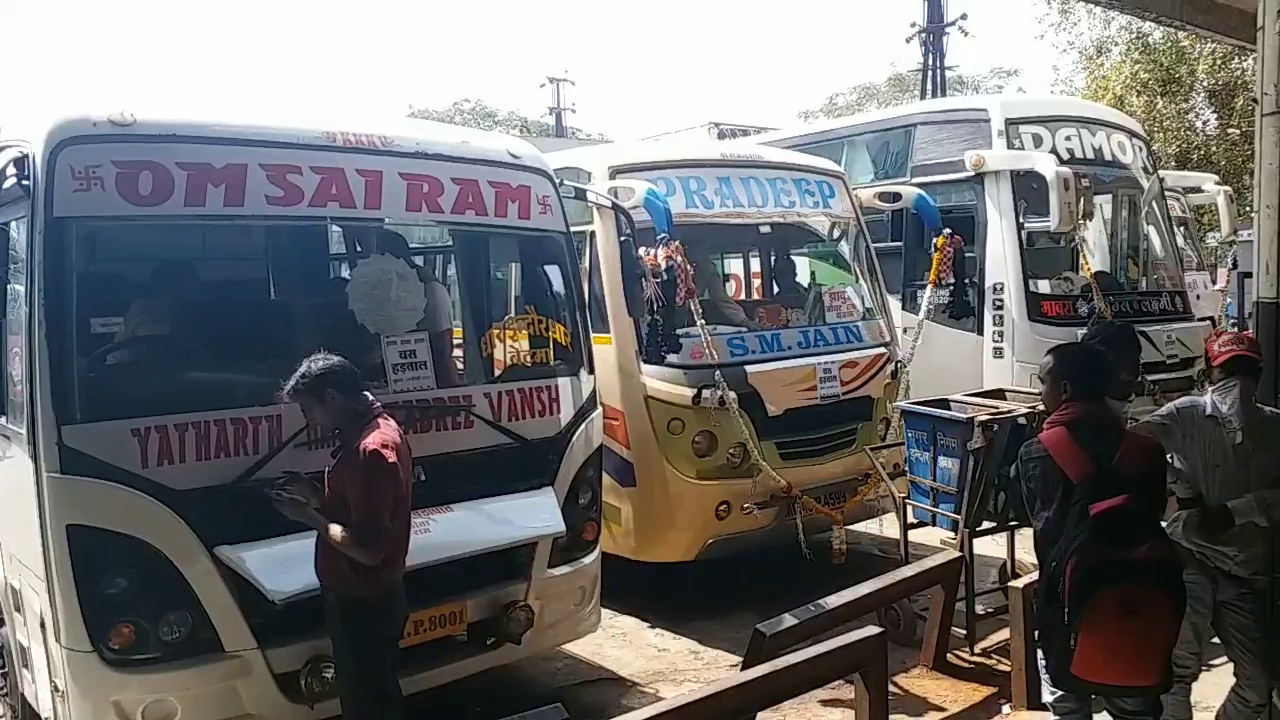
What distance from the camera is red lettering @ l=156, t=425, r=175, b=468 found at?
3420 mm

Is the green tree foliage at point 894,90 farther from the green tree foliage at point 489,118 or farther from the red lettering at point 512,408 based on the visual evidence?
the red lettering at point 512,408

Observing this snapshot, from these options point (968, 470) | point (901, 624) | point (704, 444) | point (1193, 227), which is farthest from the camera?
point (1193, 227)

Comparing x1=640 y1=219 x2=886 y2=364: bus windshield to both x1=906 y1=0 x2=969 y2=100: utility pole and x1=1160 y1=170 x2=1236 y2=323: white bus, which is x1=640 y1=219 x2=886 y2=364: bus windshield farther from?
x1=906 y1=0 x2=969 y2=100: utility pole

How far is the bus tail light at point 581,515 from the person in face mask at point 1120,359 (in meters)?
2.06

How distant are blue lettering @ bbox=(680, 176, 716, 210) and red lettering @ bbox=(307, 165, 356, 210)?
2500 millimetres

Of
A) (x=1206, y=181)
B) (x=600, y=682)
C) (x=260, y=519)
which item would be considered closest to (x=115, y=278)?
(x=260, y=519)

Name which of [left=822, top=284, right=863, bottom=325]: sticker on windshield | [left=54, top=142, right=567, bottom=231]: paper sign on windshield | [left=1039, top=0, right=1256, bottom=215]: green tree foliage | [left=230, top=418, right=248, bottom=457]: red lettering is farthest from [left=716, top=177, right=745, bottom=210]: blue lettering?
[left=1039, top=0, right=1256, bottom=215]: green tree foliage

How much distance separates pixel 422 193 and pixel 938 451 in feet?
9.17

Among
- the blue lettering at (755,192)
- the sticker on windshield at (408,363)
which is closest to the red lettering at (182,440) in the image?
the sticker on windshield at (408,363)

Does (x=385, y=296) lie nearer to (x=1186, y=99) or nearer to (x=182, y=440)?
(x=182, y=440)

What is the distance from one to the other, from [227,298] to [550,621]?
179 cm

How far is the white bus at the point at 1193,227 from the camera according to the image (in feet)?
28.6

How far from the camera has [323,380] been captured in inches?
129

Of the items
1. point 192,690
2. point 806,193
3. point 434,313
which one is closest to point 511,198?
point 434,313
